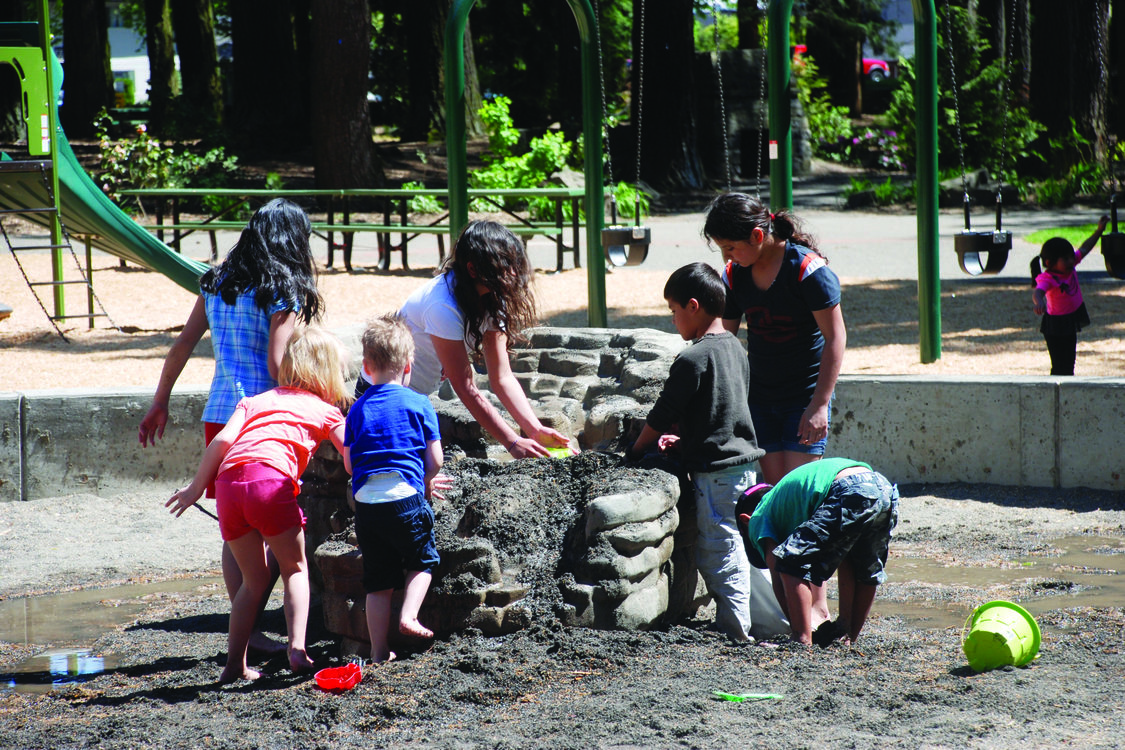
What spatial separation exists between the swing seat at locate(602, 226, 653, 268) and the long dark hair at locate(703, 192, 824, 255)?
12.8ft

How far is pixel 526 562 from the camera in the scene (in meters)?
4.24

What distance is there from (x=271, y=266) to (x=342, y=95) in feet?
50.0

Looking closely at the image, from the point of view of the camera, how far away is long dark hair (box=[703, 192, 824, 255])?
4.35 meters

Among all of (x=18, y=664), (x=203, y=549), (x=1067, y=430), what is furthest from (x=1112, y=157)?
(x=18, y=664)

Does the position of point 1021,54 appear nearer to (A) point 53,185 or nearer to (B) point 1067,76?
(B) point 1067,76

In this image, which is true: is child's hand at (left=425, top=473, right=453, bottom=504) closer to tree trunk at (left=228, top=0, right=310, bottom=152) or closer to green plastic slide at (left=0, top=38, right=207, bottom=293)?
green plastic slide at (left=0, top=38, right=207, bottom=293)

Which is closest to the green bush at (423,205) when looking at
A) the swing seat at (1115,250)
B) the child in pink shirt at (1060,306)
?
the swing seat at (1115,250)

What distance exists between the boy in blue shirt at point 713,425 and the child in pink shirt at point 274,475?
3.85 feet

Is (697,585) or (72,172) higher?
(72,172)

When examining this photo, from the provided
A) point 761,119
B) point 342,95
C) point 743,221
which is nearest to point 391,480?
point 743,221

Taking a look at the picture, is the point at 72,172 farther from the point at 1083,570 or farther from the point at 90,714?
the point at 1083,570

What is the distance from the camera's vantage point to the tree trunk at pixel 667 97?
22250mm

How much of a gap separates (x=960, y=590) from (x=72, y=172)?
9189 mm

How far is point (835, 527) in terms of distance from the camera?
3873 millimetres
